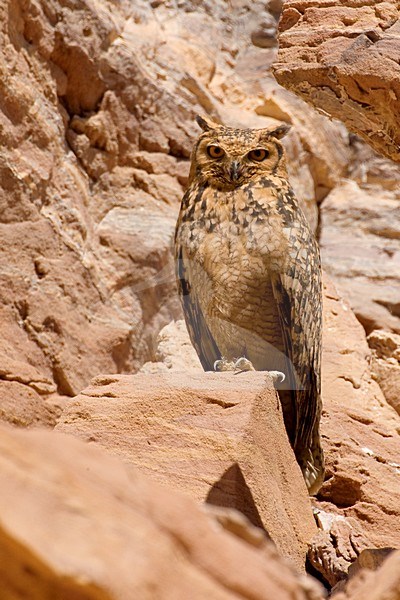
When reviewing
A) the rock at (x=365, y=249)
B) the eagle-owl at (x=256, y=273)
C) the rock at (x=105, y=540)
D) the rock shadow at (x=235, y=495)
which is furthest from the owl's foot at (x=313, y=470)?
the rock at (x=365, y=249)

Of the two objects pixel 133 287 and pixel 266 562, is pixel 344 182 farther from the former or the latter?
pixel 266 562

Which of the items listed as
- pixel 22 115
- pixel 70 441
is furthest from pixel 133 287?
pixel 70 441

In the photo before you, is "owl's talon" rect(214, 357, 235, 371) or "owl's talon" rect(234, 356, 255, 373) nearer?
"owl's talon" rect(234, 356, 255, 373)

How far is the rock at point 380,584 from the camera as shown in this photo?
6.04ft

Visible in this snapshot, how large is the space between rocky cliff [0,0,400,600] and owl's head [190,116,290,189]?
2.24ft

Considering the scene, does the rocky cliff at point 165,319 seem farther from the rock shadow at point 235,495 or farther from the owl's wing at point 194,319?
the owl's wing at point 194,319

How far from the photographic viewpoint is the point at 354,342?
5.98 metres

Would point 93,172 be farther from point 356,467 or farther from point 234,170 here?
point 356,467

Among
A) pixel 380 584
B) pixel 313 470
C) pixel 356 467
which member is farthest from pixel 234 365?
pixel 380 584

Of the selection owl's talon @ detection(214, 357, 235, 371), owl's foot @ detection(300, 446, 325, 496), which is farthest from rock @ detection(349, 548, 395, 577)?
owl's talon @ detection(214, 357, 235, 371)

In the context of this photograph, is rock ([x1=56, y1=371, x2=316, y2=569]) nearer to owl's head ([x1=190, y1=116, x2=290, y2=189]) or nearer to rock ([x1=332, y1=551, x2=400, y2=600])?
rock ([x1=332, y1=551, x2=400, y2=600])

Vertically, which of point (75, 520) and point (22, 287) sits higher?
point (75, 520)

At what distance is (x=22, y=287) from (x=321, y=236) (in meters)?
3.50

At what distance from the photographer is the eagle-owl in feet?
13.4
